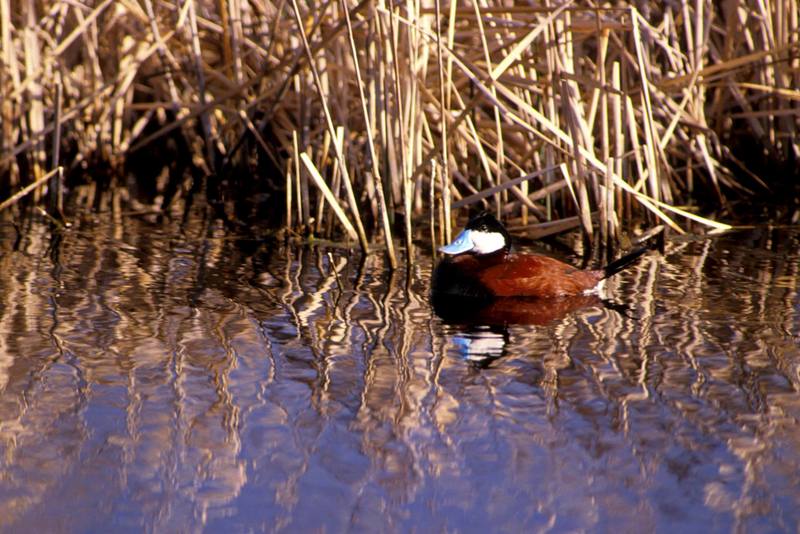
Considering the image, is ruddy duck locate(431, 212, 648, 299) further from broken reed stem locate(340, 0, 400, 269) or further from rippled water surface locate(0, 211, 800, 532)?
broken reed stem locate(340, 0, 400, 269)

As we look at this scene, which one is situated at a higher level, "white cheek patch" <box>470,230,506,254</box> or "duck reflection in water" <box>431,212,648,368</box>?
"white cheek patch" <box>470,230,506,254</box>

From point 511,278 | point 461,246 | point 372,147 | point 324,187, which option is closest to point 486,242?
point 461,246

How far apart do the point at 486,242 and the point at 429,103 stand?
1.60 meters

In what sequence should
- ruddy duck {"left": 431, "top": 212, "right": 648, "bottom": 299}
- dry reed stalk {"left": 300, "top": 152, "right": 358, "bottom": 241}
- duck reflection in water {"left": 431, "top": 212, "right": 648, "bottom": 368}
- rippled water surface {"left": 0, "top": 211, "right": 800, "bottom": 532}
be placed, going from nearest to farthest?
rippled water surface {"left": 0, "top": 211, "right": 800, "bottom": 532}
duck reflection in water {"left": 431, "top": 212, "right": 648, "bottom": 368}
ruddy duck {"left": 431, "top": 212, "right": 648, "bottom": 299}
dry reed stalk {"left": 300, "top": 152, "right": 358, "bottom": 241}

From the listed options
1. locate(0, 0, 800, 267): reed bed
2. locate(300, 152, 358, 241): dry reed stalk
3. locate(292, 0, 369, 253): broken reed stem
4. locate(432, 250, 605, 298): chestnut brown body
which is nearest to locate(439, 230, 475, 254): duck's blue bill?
locate(432, 250, 605, 298): chestnut brown body

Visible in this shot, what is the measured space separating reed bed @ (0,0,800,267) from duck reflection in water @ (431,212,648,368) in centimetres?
37

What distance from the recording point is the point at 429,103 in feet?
22.9

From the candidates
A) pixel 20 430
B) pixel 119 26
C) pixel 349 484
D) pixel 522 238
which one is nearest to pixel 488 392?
pixel 349 484

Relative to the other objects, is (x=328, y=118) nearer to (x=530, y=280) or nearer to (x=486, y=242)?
(x=486, y=242)

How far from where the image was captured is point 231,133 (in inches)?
363

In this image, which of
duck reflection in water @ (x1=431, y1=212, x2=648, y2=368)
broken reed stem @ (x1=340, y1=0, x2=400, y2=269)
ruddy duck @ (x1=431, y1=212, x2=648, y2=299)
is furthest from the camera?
broken reed stem @ (x1=340, y1=0, x2=400, y2=269)

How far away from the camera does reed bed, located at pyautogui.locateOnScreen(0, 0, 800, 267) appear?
6.15 meters

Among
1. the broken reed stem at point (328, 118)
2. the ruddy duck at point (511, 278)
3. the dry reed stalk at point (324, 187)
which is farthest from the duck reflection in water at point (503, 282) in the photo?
the dry reed stalk at point (324, 187)

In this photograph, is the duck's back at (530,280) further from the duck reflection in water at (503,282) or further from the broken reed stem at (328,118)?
the broken reed stem at (328,118)
